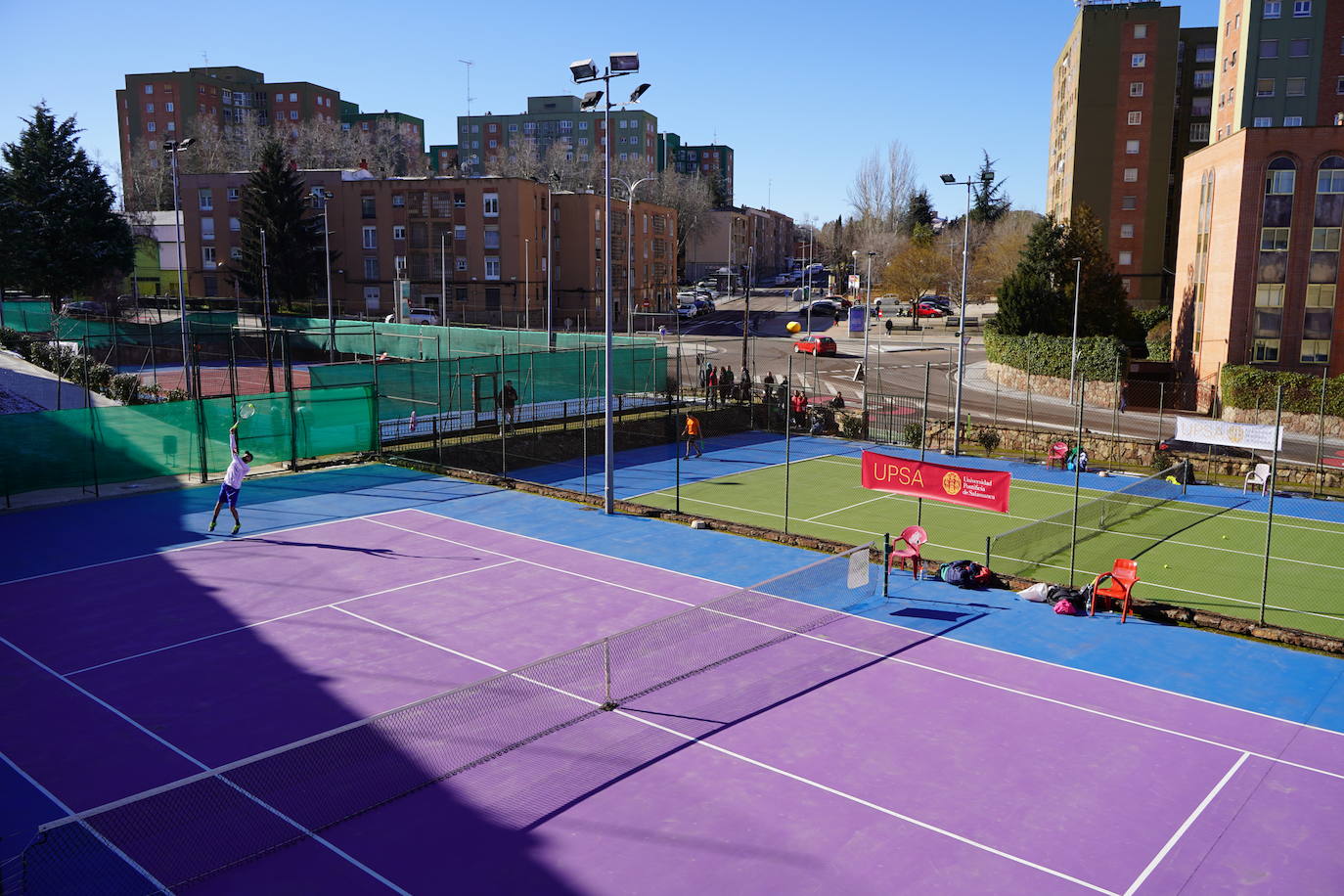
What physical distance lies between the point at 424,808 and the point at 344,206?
71728 millimetres

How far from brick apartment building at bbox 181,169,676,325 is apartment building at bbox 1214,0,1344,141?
135 feet

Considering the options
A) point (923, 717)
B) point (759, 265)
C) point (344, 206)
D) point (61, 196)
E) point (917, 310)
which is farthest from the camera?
point (759, 265)

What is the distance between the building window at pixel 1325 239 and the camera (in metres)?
41.5

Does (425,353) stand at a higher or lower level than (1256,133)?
lower

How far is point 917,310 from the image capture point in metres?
84.9

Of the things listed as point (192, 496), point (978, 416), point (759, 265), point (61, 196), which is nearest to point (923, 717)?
point (192, 496)

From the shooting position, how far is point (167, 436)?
27266 mm

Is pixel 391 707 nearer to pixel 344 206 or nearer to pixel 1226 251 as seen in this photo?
pixel 1226 251

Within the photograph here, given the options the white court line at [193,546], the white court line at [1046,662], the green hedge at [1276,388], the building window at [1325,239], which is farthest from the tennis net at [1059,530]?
the building window at [1325,239]

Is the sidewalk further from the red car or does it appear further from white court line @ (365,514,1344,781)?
the red car

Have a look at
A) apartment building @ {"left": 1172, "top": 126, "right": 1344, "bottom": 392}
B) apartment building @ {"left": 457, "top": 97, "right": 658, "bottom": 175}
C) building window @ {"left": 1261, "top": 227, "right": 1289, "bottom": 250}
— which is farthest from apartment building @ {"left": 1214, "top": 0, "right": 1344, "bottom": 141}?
apartment building @ {"left": 457, "top": 97, "right": 658, "bottom": 175}

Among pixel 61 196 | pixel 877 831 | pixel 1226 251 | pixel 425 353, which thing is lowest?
pixel 877 831

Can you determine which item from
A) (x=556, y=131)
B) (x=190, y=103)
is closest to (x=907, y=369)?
(x=556, y=131)

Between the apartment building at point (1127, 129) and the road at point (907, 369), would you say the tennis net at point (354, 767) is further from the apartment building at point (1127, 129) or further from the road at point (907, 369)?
the apartment building at point (1127, 129)
